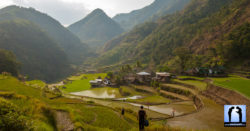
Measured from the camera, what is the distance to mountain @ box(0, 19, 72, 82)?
117556 mm

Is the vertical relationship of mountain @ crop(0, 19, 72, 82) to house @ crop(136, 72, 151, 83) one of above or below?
above

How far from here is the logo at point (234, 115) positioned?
9.62 m

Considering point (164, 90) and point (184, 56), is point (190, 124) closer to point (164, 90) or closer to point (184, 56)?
point (164, 90)

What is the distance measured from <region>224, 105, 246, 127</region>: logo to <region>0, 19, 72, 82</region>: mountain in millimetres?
122330

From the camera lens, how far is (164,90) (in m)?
46.5

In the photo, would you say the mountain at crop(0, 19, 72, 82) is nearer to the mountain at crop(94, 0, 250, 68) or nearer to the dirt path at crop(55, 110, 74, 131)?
the mountain at crop(94, 0, 250, 68)

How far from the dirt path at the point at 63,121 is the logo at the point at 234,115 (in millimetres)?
10690

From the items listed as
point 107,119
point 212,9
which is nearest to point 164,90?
point 107,119

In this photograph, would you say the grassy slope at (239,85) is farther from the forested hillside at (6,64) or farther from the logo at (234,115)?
the forested hillside at (6,64)

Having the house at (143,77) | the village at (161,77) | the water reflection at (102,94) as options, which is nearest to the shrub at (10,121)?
the water reflection at (102,94)

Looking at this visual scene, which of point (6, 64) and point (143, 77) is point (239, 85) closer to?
point (143, 77)

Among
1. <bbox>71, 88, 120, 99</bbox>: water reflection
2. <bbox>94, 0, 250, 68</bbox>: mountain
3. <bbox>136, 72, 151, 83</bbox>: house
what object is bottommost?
<bbox>71, 88, 120, 99</bbox>: water reflection

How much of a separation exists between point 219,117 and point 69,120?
19849mm

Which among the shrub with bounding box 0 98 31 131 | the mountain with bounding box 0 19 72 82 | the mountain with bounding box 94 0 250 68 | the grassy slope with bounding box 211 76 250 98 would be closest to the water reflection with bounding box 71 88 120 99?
the grassy slope with bounding box 211 76 250 98
